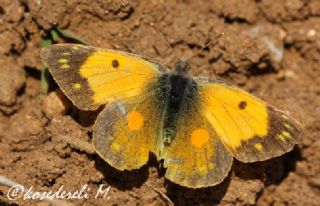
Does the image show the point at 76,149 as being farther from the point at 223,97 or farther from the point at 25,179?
the point at 223,97

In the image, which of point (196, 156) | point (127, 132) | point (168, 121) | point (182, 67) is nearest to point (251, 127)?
point (196, 156)

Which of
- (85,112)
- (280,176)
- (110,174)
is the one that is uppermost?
(85,112)

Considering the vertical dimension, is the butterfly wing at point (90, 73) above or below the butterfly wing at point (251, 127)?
above

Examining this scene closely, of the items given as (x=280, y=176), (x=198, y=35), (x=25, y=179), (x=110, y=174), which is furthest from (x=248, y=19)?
(x=25, y=179)

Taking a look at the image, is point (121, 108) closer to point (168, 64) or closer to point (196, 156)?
point (196, 156)

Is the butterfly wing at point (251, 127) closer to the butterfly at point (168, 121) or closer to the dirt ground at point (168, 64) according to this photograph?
the butterfly at point (168, 121)

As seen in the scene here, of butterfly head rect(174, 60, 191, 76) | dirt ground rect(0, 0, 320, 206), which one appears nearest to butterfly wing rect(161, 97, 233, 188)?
dirt ground rect(0, 0, 320, 206)

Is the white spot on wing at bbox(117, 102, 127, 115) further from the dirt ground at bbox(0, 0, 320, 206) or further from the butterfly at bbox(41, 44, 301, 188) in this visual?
the dirt ground at bbox(0, 0, 320, 206)

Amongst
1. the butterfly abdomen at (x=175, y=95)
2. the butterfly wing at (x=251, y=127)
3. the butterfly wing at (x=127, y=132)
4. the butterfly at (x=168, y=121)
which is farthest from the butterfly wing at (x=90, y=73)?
the butterfly wing at (x=251, y=127)
